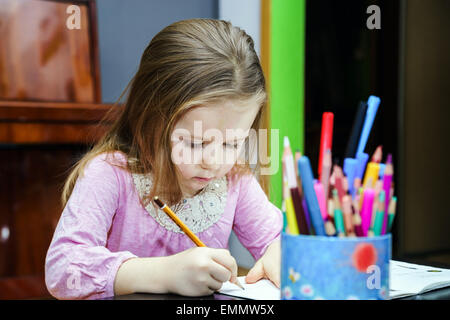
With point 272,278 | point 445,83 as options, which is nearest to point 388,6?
point 445,83

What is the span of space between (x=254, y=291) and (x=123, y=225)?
312 mm

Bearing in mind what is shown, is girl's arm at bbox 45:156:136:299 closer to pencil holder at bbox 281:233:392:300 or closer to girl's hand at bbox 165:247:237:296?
girl's hand at bbox 165:247:237:296

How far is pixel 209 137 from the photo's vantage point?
62cm

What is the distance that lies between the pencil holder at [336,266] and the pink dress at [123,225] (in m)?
0.25

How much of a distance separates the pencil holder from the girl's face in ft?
0.87

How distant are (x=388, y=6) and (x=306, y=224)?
2.27 meters

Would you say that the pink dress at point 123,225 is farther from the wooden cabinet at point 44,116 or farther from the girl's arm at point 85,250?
the wooden cabinet at point 44,116

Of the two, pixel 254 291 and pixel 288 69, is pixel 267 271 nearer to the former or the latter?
pixel 254 291

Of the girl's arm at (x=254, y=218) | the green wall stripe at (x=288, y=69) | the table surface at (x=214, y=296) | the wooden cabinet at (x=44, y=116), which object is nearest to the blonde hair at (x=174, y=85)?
the girl's arm at (x=254, y=218)

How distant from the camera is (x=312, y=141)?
2.25 metres

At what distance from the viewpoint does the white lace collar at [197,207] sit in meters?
0.77

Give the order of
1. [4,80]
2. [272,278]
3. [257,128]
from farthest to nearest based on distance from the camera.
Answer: [4,80], [257,128], [272,278]

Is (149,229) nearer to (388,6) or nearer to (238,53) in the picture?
(238,53)

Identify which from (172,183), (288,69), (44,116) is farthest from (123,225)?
(288,69)
